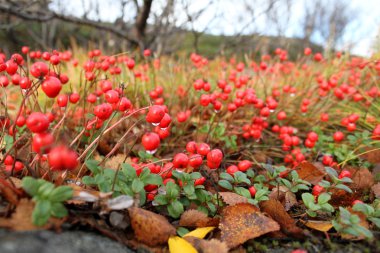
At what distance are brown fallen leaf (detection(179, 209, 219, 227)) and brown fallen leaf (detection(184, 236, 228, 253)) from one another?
0.09 meters

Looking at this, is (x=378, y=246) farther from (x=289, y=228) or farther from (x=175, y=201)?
(x=175, y=201)

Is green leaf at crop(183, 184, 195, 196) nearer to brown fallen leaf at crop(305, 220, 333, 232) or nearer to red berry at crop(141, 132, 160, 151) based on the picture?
red berry at crop(141, 132, 160, 151)

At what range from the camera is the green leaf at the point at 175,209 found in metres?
1.30

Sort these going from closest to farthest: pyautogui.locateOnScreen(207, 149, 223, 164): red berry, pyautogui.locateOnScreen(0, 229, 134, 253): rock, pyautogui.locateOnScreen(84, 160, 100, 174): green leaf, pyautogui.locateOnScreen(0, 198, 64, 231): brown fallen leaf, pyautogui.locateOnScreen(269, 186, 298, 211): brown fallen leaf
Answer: pyautogui.locateOnScreen(0, 229, 134, 253): rock
pyautogui.locateOnScreen(0, 198, 64, 231): brown fallen leaf
pyautogui.locateOnScreen(84, 160, 100, 174): green leaf
pyautogui.locateOnScreen(207, 149, 223, 164): red berry
pyautogui.locateOnScreen(269, 186, 298, 211): brown fallen leaf

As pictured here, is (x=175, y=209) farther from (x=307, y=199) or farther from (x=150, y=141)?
(x=307, y=199)

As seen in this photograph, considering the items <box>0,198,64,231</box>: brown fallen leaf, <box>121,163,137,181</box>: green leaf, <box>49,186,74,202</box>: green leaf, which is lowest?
<box>0,198,64,231</box>: brown fallen leaf

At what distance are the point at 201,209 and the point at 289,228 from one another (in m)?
0.34

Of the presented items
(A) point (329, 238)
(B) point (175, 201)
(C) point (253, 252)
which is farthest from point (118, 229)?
(A) point (329, 238)

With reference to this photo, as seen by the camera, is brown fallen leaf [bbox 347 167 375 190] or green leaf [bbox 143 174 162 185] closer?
green leaf [bbox 143 174 162 185]

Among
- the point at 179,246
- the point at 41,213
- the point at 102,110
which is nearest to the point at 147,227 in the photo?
the point at 179,246

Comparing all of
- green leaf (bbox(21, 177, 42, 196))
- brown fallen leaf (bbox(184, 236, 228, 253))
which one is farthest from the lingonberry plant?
brown fallen leaf (bbox(184, 236, 228, 253))

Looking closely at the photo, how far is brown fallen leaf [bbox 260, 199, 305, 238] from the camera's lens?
4.23 feet

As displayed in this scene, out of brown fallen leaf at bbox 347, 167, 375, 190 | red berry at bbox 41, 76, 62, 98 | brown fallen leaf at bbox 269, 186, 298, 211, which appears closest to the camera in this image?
red berry at bbox 41, 76, 62, 98

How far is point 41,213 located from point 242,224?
716 millimetres
